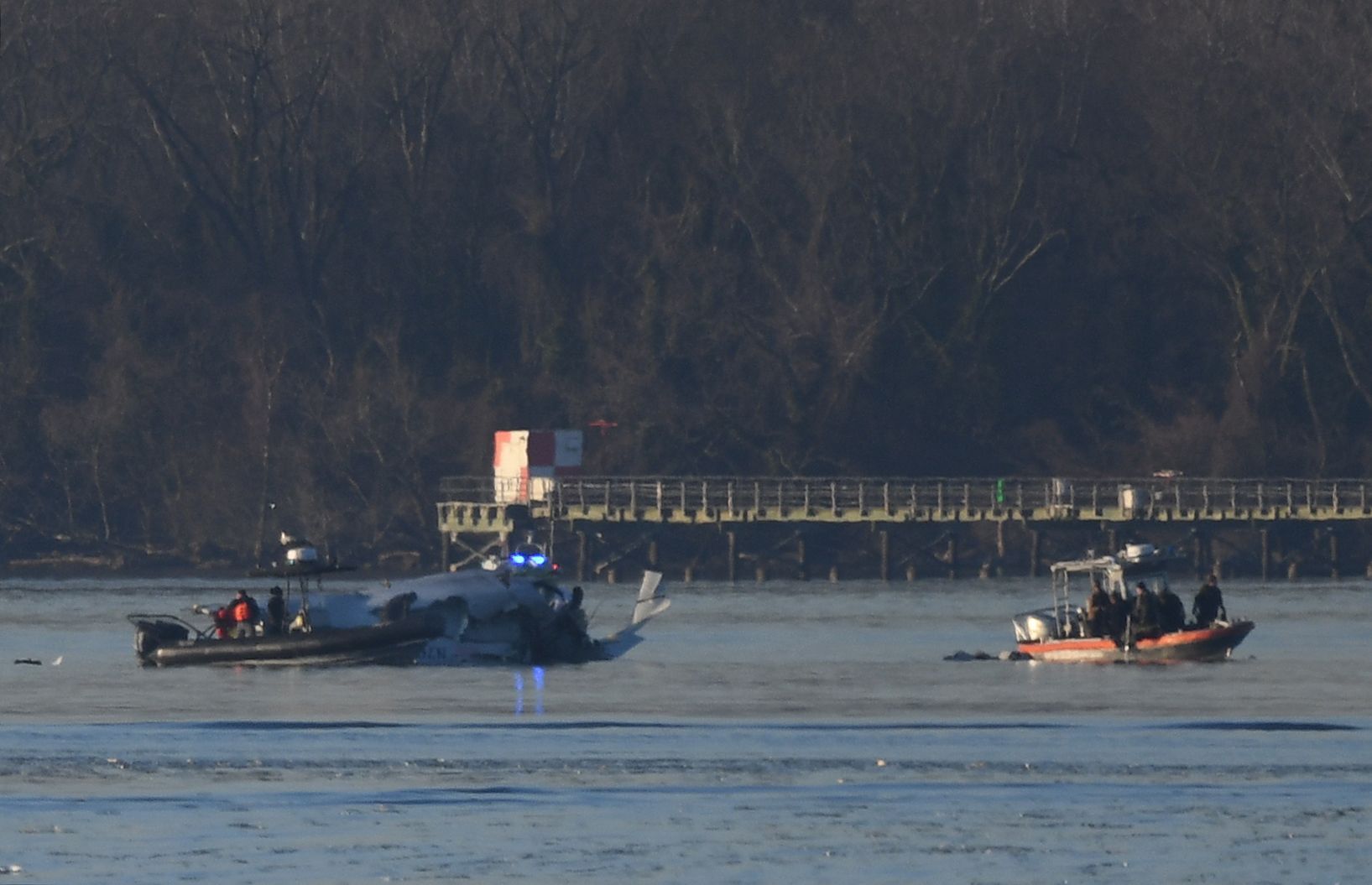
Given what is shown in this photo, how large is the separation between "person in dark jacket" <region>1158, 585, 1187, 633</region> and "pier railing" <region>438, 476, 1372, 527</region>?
39.9 meters

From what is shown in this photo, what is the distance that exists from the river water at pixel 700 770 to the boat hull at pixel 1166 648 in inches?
31.4

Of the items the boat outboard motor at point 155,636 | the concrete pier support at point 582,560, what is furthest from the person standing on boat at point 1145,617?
the concrete pier support at point 582,560

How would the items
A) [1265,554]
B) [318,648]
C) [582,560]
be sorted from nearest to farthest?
[318,648]
[1265,554]
[582,560]

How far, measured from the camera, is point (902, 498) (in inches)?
4407

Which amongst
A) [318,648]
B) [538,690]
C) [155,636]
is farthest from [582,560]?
[538,690]

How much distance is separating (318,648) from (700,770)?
21095 mm

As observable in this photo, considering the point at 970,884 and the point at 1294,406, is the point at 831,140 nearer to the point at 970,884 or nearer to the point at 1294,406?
the point at 1294,406

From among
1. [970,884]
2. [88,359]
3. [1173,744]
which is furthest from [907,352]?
[970,884]

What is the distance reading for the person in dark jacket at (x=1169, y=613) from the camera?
206 feet

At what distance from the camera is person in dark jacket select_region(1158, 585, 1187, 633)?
62.8 m

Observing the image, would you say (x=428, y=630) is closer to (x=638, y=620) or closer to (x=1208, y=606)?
(x=638, y=620)

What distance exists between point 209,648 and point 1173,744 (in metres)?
24.1

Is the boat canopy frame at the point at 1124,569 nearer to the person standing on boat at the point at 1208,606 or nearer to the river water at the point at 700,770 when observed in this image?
the person standing on boat at the point at 1208,606

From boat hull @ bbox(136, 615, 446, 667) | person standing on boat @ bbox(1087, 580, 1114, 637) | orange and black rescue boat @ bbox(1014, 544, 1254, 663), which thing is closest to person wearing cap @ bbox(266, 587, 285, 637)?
boat hull @ bbox(136, 615, 446, 667)
